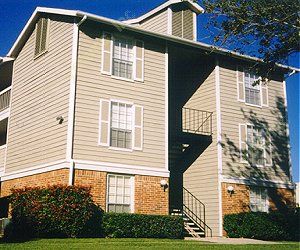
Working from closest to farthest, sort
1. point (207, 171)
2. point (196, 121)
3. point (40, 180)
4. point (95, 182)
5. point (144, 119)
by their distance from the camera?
point (95, 182)
point (40, 180)
point (144, 119)
point (207, 171)
point (196, 121)

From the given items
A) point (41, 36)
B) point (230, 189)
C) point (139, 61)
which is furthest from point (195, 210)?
point (41, 36)

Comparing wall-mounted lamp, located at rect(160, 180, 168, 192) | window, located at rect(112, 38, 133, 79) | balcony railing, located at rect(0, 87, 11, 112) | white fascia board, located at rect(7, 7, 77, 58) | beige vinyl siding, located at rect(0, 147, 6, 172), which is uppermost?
white fascia board, located at rect(7, 7, 77, 58)

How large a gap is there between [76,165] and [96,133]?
1561mm

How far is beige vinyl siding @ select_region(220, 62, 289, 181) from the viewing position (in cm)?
1986

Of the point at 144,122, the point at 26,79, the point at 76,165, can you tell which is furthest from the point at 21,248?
the point at 26,79

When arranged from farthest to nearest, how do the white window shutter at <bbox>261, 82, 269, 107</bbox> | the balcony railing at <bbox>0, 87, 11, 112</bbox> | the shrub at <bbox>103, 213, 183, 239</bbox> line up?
the white window shutter at <bbox>261, 82, 269, 107</bbox>
the balcony railing at <bbox>0, 87, 11, 112</bbox>
the shrub at <bbox>103, 213, 183, 239</bbox>

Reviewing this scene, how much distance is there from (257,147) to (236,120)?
66.2 inches

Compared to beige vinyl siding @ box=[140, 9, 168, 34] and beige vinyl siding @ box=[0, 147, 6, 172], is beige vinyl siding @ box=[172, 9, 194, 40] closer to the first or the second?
beige vinyl siding @ box=[140, 9, 168, 34]

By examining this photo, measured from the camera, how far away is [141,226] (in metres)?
15.7

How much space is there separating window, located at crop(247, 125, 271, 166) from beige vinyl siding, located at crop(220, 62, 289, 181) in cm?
34

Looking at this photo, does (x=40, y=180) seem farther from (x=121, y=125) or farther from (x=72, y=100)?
(x=121, y=125)

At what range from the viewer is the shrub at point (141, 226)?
15.3 meters

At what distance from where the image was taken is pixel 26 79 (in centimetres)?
1986

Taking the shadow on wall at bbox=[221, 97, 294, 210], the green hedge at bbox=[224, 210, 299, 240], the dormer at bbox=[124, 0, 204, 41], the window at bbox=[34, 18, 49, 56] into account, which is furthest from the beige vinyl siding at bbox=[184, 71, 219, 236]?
the window at bbox=[34, 18, 49, 56]
